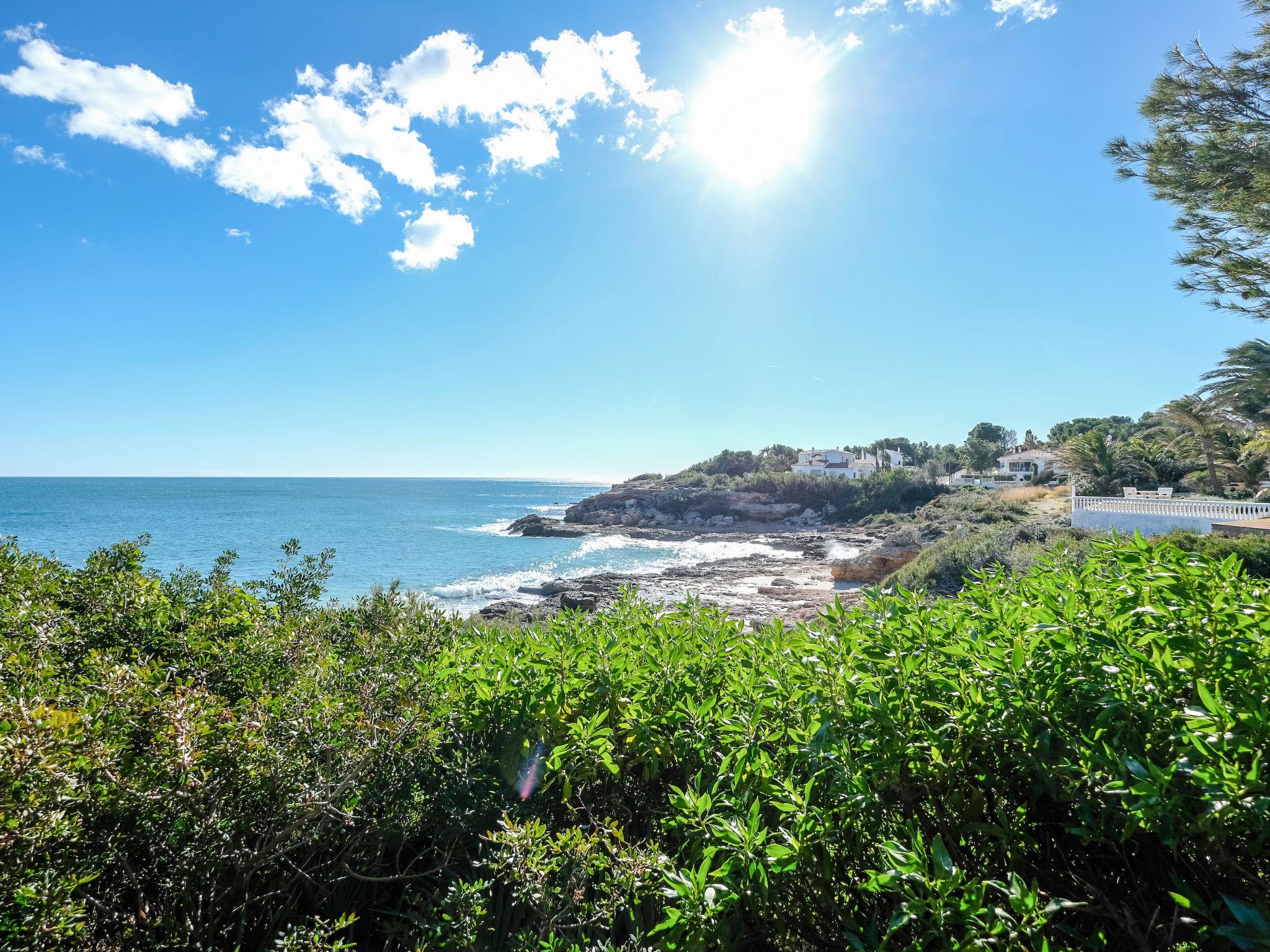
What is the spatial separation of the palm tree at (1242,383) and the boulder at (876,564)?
1217 centimetres

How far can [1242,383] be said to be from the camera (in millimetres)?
18609

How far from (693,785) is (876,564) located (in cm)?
2739

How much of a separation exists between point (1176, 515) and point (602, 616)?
22542 mm

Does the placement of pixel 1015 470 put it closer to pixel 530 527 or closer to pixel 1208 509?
pixel 530 527

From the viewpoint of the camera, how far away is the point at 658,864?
5.32ft


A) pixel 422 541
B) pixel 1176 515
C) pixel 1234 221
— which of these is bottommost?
pixel 422 541

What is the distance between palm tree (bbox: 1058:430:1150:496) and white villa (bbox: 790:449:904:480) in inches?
1942

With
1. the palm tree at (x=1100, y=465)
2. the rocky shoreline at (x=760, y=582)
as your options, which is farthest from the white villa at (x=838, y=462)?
the rocky shoreline at (x=760, y=582)

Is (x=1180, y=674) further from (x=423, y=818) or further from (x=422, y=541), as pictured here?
(x=422, y=541)

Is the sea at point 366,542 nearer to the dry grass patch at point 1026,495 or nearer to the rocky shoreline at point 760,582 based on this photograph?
the rocky shoreline at point 760,582

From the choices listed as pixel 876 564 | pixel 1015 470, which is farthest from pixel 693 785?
pixel 1015 470

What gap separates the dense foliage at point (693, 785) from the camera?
1.35 meters

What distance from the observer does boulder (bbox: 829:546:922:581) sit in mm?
26219

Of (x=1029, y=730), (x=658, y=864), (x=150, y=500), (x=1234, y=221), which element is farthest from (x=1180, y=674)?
(x=150, y=500)
